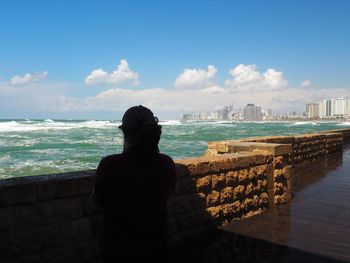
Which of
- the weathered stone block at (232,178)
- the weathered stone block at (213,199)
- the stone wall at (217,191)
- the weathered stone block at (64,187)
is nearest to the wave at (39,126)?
the stone wall at (217,191)

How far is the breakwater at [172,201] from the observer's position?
10.1ft

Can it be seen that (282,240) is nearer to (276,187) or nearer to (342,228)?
(342,228)

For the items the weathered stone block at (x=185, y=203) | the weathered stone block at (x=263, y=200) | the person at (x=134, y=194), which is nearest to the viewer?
the person at (x=134, y=194)

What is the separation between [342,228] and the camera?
4898 mm

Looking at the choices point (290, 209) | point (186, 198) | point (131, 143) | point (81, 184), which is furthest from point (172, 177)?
point (290, 209)

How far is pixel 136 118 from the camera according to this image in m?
2.10

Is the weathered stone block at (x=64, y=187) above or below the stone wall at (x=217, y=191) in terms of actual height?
above

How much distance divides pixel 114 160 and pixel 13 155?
70.8ft

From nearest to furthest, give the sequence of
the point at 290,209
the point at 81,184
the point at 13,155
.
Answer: the point at 81,184 < the point at 290,209 < the point at 13,155

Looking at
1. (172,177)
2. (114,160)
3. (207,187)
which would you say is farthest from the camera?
(207,187)

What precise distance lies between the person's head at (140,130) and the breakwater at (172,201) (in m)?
1.45

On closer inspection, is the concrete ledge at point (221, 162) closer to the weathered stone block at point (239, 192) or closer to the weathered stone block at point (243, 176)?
the weathered stone block at point (243, 176)

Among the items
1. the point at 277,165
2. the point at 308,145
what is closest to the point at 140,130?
the point at 277,165

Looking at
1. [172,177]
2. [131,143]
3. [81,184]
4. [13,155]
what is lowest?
[13,155]
